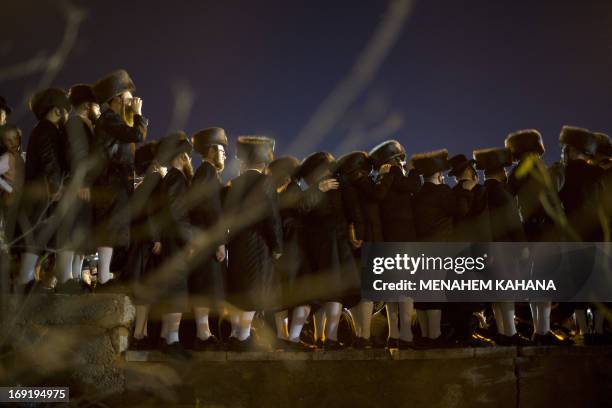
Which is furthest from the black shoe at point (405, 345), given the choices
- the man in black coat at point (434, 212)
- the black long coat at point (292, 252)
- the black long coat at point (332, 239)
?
the black long coat at point (292, 252)

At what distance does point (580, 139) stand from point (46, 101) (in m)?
5.83

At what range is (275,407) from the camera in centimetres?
626

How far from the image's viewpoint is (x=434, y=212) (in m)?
7.11

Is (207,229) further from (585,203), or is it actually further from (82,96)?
(585,203)

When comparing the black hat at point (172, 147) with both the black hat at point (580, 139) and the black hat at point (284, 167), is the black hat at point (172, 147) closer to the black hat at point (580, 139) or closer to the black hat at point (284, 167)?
the black hat at point (284, 167)

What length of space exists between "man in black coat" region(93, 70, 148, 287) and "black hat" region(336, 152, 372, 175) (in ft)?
7.07

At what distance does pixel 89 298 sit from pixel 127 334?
48 centimetres

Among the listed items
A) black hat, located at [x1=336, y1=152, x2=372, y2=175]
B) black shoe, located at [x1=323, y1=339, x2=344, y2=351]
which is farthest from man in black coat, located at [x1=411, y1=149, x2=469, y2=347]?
black shoe, located at [x1=323, y1=339, x2=344, y2=351]

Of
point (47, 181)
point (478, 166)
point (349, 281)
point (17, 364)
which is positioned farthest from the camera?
point (478, 166)

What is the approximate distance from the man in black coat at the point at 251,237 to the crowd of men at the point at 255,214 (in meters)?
0.01

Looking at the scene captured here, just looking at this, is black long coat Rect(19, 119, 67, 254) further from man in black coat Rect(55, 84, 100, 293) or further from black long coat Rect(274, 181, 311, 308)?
black long coat Rect(274, 181, 311, 308)

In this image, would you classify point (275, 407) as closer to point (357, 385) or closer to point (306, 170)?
point (357, 385)

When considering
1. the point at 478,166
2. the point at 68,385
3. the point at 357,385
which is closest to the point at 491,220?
the point at 478,166

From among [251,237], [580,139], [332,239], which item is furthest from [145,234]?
[580,139]
